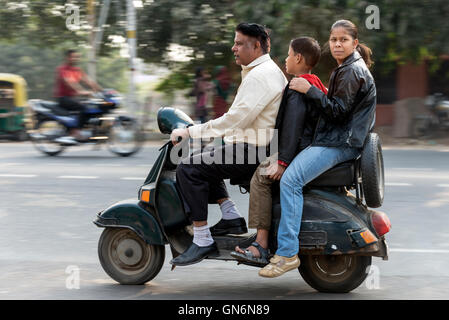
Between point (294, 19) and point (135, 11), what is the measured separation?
201 inches

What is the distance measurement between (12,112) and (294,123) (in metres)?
15.1

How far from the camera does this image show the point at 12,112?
18422 millimetres

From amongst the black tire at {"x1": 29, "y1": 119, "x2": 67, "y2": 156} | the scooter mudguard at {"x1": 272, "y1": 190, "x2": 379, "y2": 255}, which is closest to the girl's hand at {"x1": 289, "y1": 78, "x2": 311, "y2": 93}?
the scooter mudguard at {"x1": 272, "y1": 190, "x2": 379, "y2": 255}

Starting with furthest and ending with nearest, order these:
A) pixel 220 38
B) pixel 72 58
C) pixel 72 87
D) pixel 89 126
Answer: pixel 220 38 → pixel 89 126 → pixel 72 87 → pixel 72 58

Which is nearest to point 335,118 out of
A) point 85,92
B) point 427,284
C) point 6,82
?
point 427,284

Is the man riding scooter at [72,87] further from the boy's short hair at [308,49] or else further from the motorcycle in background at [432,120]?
the boy's short hair at [308,49]

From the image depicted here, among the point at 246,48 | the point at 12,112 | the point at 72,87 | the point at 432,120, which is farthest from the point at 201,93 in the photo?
the point at 246,48

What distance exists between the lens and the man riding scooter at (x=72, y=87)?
13.6 meters

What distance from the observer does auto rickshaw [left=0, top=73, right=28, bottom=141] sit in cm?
1842

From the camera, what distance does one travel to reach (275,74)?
4.72 meters

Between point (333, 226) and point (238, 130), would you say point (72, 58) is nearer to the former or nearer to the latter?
point (238, 130)

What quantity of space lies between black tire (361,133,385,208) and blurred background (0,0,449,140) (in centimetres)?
1247

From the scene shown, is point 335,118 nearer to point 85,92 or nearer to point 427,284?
point 427,284

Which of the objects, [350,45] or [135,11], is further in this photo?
[135,11]
